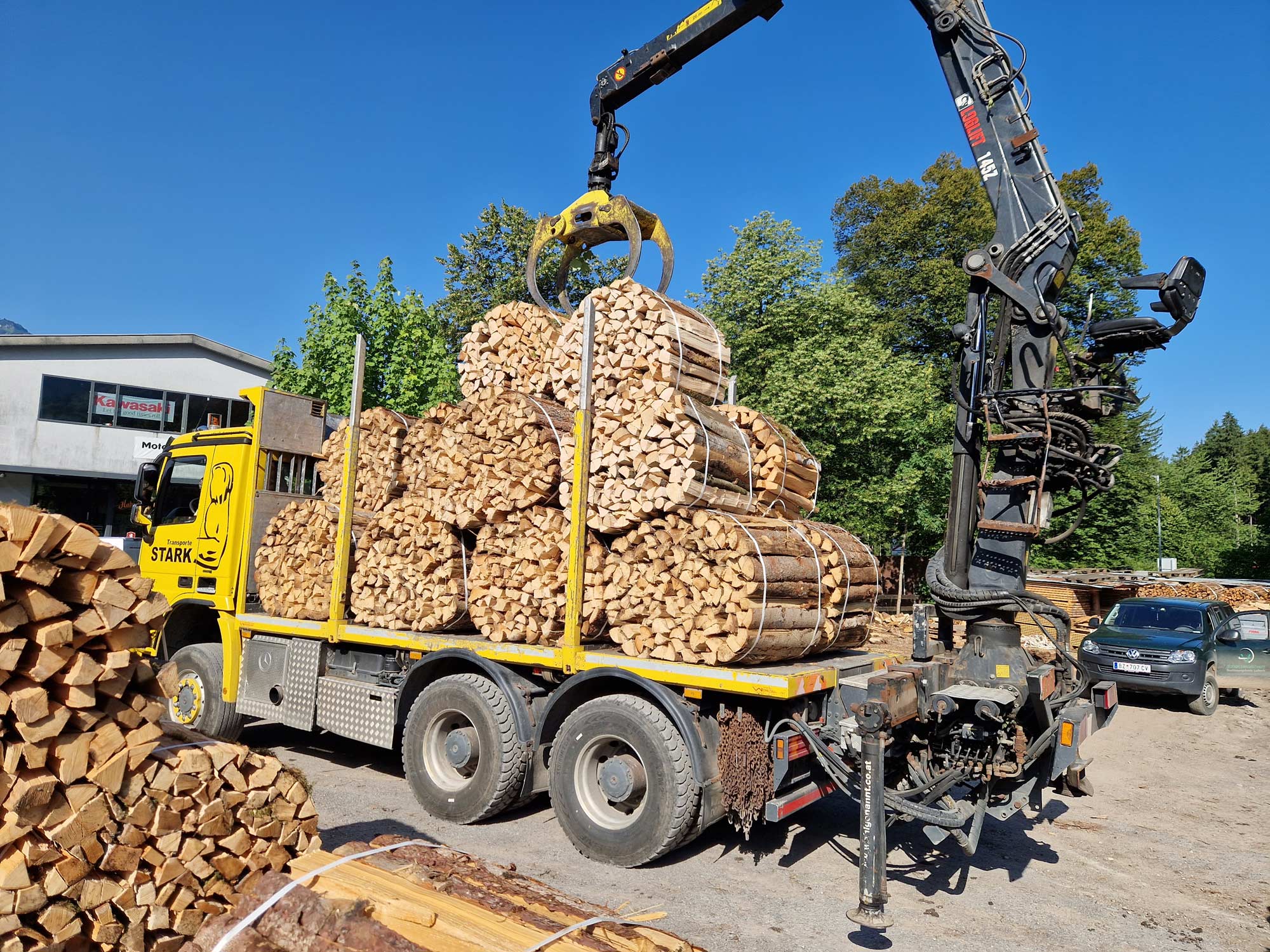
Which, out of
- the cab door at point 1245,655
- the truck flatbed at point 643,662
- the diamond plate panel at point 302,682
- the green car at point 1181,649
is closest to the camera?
the truck flatbed at point 643,662

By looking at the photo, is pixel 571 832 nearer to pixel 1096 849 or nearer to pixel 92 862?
pixel 92 862

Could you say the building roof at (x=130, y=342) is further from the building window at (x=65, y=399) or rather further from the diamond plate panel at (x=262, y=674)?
the diamond plate panel at (x=262, y=674)

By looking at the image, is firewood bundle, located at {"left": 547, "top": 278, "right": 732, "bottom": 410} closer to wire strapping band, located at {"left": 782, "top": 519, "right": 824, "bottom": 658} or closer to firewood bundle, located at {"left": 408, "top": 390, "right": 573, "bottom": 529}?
firewood bundle, located at {"left": 408, "top": 390, "right": 573, "bottom": 529}

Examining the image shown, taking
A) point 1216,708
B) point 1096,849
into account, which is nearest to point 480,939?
point 1096,849

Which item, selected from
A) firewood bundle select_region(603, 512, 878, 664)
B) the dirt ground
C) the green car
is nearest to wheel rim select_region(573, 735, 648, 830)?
the dirt ground

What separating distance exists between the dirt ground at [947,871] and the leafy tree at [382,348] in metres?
10.5

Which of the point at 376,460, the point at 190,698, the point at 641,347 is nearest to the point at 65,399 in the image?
the point at 190,698

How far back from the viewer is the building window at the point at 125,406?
23.5m

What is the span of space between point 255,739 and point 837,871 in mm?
6780

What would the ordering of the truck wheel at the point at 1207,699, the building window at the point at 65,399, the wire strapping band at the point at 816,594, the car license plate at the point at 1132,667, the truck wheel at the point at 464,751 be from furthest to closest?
the building window at the point at 65,399, the truck wheel at the point at 1207,699, the car license plate at the point at 1132,667, the truck wheel at the point at 464,751, the wire strapping band at the point at 816,594

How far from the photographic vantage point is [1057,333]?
6.26 meters

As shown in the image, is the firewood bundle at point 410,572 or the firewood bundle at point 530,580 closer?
the firewood bundle at point 530,580

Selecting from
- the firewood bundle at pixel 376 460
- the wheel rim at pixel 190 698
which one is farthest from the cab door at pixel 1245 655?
the wheel rim at pixel 190 698

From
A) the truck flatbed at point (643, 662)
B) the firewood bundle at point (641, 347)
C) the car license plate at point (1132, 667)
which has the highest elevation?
the firewood bundle at point (641, 347)
